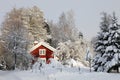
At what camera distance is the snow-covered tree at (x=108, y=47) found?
3672 centimetres

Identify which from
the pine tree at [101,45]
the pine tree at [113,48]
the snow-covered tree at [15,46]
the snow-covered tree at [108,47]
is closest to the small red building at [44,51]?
the snow-covered tree at [15,46]

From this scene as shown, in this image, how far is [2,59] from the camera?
183 ft

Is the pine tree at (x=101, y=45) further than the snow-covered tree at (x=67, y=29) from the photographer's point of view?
No

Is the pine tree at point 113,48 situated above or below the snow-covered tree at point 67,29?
below

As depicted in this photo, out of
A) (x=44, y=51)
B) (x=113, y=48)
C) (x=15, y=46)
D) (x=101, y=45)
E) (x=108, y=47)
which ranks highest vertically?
(x=44, y=51)

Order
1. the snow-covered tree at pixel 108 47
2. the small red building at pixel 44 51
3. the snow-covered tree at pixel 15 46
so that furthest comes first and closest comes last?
1. the small red building at pixel 44 51
2. the snow-covered tree at pixel 15 46
3. the snow-covered tree at pixel 108 47

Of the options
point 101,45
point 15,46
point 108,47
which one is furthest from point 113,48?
point 15,46

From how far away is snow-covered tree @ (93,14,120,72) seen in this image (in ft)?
120

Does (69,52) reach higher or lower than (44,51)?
lower

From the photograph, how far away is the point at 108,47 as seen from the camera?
37.4 m

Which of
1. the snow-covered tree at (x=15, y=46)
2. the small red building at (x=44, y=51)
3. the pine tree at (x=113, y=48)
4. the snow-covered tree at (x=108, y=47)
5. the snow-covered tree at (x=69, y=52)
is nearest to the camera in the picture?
the pine tree at (x=113, y=48)

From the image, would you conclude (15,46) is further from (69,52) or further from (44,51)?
(44,51)

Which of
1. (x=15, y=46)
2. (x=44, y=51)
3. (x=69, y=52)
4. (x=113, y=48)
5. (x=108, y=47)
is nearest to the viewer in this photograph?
(x=113, y=48)

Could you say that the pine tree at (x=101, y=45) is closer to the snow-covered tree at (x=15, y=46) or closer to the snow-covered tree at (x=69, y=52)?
the snow-covered tree at (x=15, y=46)
